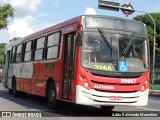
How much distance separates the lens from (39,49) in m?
16.5

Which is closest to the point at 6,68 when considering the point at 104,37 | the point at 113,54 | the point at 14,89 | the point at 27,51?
the point at 14,89

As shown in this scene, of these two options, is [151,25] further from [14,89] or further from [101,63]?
[101,63]

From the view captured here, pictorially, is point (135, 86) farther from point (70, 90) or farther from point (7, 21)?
point (7, 21)

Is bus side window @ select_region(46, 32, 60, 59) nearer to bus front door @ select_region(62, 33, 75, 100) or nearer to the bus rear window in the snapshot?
bus front door @ select_region(62, 33, 75, 100)

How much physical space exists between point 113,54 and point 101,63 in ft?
1.66

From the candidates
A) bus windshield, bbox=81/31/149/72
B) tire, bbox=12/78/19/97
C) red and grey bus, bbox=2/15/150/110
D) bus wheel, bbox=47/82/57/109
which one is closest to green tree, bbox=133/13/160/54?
tire, bbox=12/78/19/97

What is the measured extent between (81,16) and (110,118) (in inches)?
129

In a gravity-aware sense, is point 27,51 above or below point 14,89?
above

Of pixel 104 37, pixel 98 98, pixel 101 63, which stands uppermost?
pixel 104 37

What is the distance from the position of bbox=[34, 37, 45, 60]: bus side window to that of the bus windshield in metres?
4.28

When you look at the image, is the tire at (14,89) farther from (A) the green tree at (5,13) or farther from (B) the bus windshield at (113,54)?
(B) the bus windshield at (113,54)

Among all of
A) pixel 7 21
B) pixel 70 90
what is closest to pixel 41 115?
pixel 70 90

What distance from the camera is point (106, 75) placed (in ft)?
38.9

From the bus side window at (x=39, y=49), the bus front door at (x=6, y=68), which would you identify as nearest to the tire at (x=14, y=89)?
the bus front door at (x=6, y=68)
